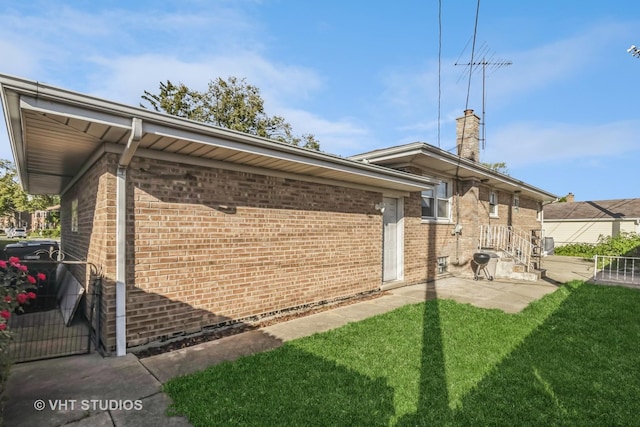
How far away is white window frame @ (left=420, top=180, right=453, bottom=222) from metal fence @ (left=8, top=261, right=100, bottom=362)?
899 centimetres

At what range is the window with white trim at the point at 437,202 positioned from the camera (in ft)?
34.8

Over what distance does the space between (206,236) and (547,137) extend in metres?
33.2

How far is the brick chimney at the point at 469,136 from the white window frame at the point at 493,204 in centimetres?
196

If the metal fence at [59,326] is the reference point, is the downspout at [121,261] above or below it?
above

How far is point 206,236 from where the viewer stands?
5.09 m

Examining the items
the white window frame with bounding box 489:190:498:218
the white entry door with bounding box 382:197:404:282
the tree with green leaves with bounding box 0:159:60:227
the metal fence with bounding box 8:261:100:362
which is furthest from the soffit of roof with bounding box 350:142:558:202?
the tree with green leaves with bounding box 0:159:60:227

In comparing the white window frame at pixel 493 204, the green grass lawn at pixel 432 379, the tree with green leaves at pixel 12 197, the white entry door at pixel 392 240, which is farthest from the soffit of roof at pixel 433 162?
the tree with green leaves at pixel 12 197

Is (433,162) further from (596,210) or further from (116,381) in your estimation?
(596,210)

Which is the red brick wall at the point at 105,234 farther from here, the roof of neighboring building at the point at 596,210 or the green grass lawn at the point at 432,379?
the roof of neighboring building at the point at 596,210

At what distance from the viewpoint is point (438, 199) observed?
436 inches

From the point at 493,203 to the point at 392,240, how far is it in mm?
7501

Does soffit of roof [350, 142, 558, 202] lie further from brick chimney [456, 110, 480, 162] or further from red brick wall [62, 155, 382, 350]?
red brick wall [62, 155, 382, 350]

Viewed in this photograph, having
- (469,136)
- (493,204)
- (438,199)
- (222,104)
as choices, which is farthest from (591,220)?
(222,104)

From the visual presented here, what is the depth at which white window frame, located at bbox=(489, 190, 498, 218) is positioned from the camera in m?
14.0
